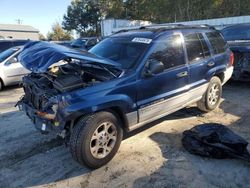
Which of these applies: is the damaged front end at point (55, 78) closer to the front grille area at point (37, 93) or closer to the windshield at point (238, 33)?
the front grille area at point (37, 93)

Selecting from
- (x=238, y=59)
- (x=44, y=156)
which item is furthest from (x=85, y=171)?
(x=238, y=59)

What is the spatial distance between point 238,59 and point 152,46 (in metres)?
4.32

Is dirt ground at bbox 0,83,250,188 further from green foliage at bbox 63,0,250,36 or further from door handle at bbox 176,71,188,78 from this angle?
green foliage at bbox 63,0,250,36

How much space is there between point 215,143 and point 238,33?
21.8 feet

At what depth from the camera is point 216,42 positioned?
6312 mm

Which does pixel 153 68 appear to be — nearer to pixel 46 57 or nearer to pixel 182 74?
pixel 182 74

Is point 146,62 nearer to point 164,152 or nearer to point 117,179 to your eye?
point 164,152

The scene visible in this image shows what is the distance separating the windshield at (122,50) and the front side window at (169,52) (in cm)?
24

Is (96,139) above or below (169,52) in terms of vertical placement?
below

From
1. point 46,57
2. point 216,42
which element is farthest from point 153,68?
point 216,42

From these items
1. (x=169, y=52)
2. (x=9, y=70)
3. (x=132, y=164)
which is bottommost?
(x=132, y=164)

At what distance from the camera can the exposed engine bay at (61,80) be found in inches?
156

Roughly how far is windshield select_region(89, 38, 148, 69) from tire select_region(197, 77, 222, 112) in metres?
2.06

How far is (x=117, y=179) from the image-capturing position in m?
3.81
